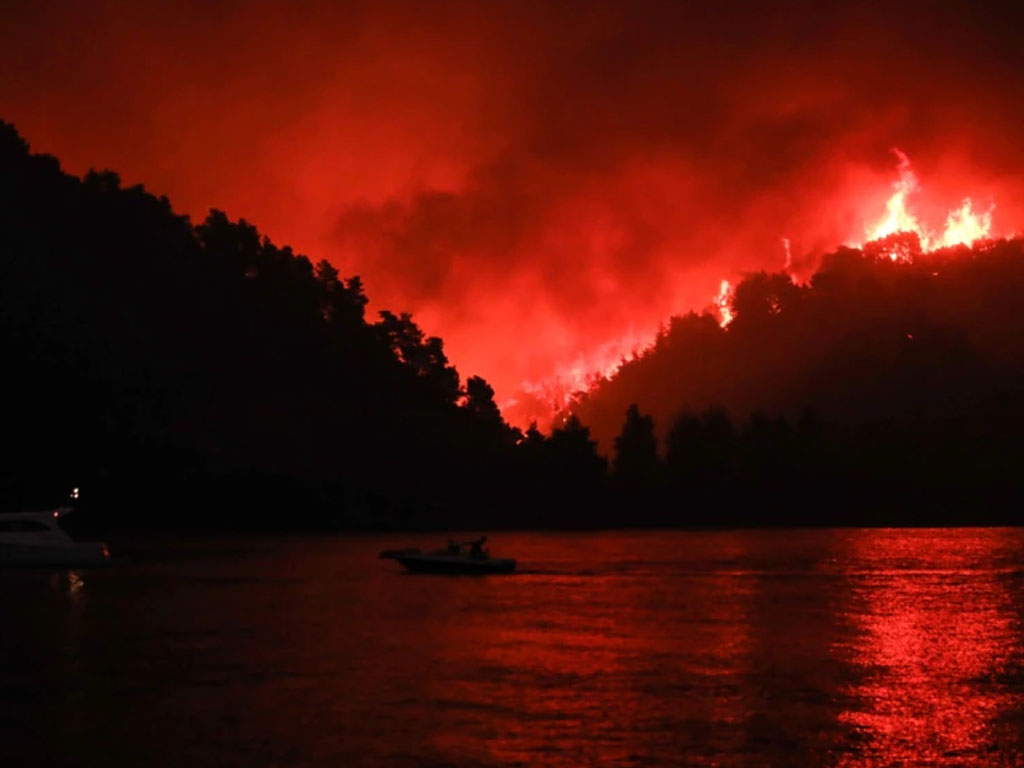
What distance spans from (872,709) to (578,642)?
62.6 feet

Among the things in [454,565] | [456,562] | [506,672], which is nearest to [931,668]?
[506,672]

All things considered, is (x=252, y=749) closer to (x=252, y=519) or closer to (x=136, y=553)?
(x=136, y=553)

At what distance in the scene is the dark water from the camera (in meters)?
33.6

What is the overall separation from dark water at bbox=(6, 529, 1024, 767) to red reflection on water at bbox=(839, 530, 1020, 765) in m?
0.15

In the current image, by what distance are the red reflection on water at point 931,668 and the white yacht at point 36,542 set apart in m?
57.8

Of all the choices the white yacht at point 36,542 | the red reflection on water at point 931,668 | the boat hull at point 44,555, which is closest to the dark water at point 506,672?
the red reflection on water at point 931,668

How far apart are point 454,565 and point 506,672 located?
56.1 m

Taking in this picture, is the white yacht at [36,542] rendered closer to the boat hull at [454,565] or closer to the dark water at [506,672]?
the dark water at [506,672]

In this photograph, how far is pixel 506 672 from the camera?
155 ft

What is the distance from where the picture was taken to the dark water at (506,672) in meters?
33.6

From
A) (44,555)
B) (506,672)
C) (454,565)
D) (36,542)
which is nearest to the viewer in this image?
(506,672)

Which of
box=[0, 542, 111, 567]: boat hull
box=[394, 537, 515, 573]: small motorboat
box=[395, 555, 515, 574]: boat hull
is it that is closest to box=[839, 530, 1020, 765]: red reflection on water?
box=[395, 555, 515, 574]: boat hull

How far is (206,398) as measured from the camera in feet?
645

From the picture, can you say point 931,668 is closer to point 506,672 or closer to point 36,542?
point 506,672
